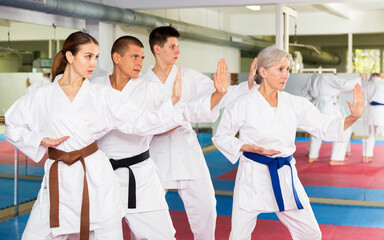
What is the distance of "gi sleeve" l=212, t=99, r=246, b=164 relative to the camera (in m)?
3.19

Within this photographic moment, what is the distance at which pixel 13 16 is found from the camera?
527 centimetres

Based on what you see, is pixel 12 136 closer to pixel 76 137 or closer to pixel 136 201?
pixel 76 137

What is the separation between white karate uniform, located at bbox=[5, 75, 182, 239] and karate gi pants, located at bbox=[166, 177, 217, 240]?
1187 mm

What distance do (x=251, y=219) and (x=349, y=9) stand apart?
4172mm

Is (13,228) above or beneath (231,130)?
beneath

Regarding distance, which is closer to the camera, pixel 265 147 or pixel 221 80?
pixel 221 80

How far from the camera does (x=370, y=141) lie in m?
5.90

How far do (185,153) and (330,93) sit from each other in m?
2.53

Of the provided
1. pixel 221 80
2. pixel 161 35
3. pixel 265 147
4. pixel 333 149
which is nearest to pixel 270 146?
pixel 265 147

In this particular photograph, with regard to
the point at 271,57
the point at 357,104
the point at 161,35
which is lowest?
the point at 357,104

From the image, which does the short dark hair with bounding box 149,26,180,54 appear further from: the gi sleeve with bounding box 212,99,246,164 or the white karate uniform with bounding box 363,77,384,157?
the white karate uniform with bounding box 363,77,384,157

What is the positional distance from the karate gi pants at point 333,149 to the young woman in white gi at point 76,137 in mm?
3742

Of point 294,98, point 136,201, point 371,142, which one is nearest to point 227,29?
point 371,142

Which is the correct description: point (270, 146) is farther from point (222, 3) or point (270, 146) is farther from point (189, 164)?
point (222, 3)
